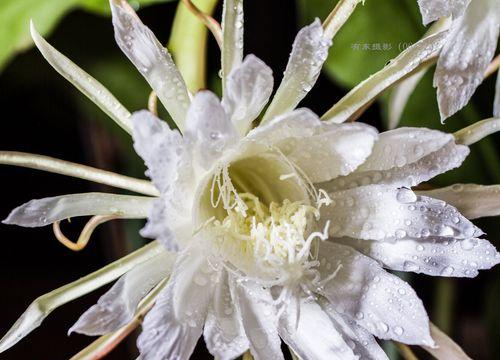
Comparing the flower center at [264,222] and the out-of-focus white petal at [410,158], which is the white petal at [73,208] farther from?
the out-of-focus white petal at [410,158]

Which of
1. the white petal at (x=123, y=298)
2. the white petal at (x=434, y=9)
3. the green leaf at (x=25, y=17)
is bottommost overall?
the white petal at (x=123, y=298)

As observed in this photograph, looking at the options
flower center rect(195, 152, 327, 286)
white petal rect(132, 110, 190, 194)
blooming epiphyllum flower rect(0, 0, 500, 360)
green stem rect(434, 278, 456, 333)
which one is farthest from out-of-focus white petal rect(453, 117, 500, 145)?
green stem rect(434, 278, 456, 333)

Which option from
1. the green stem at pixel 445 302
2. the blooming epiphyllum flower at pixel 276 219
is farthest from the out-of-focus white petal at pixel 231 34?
the green stem at pixel 445 302

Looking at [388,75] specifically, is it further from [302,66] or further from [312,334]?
[312,334]

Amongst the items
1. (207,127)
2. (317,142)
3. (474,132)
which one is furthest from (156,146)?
(474,132)

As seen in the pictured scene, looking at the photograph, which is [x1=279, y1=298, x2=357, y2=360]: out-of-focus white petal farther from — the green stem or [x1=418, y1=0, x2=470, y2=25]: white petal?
the green stem

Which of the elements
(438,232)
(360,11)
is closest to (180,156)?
(438,232)

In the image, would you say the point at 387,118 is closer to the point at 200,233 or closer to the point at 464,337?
the point at 200,233
